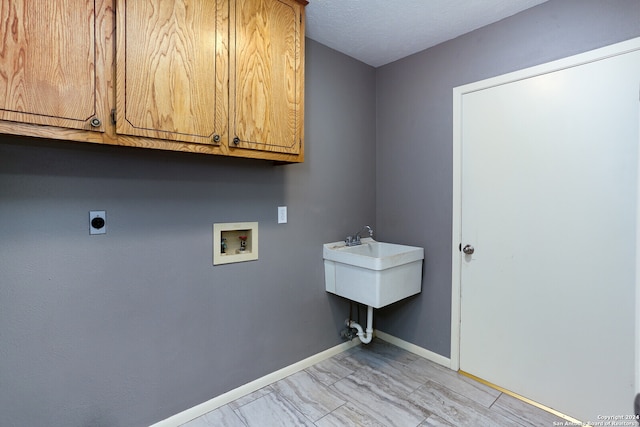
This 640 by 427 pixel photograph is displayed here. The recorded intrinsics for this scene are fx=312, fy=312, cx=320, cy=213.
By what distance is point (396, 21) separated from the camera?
203cm

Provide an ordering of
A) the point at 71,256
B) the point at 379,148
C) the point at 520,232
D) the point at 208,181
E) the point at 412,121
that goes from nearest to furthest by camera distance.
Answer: the point at 71,256, the point at 208,181, the point at 520,232, the point at 412,121, the point at 379,148

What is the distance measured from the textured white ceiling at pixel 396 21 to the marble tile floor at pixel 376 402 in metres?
2.40

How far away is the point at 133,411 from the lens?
5.22 ft

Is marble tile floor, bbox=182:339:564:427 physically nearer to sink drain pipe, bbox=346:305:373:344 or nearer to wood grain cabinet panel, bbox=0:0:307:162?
sink drain pipe, bbox=346:305:373:344

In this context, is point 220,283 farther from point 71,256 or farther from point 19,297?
point 19,297

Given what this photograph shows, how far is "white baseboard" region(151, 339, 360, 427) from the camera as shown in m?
1.72

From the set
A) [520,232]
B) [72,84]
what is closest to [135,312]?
[72,84]

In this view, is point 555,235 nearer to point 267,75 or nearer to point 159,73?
point 267,75

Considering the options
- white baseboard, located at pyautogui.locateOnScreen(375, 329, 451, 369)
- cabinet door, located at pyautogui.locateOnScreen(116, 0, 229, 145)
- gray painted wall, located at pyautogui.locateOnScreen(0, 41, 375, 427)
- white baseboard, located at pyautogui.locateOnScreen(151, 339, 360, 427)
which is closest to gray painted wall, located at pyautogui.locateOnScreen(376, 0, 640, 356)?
white baseboard, located at pyautogui.locateOnScreen(375, 329, 451, 369)

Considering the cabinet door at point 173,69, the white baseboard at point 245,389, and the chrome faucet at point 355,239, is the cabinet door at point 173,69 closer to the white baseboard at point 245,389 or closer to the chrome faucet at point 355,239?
the chrome faucet at point 355,239

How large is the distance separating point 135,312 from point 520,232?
2.25 meters

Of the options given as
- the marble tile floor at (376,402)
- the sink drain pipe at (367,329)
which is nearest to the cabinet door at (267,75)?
the sink drain pipe at (367,329)

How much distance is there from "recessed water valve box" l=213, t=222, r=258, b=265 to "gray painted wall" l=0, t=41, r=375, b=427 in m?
0.05

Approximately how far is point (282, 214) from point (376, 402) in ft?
4.35
